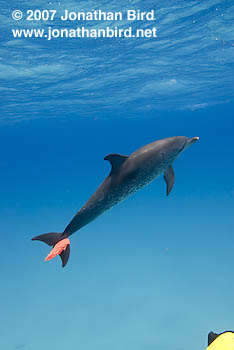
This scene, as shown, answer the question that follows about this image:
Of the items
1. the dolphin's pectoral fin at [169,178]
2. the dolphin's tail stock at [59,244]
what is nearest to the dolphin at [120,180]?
the dolphin's tail stock at [59,244]

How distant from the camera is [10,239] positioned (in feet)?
116

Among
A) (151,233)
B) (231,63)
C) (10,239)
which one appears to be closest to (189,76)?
(231,63)

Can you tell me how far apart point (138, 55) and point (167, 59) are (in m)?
2.85

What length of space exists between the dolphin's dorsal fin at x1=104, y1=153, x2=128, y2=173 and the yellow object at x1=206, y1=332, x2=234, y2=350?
230 cm

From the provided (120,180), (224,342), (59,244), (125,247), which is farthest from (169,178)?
(125,247)

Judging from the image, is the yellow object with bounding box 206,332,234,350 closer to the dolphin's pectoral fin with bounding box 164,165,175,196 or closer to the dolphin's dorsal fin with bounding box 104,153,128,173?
the dolphin's dorsal fin with bounding box 104,153,128,173

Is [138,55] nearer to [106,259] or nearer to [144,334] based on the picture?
[106,259]

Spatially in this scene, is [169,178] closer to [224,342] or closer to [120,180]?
[120,180]

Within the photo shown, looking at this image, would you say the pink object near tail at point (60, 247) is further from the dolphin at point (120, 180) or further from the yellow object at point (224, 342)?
the yellow object at point (224, 342)

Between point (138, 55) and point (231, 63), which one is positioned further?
point (231, 63)

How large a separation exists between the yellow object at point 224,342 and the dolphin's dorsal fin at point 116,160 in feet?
7.54

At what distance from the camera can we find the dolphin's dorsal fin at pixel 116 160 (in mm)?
4020

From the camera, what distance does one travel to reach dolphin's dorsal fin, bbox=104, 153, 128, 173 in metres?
4.02

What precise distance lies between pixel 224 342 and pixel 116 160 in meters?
2.39
